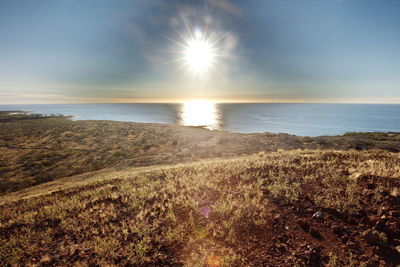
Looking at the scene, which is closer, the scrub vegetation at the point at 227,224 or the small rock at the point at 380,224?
the scrub vegetation at the point at 227,224

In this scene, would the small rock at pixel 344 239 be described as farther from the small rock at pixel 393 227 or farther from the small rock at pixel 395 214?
the small rock at pixel 395 214

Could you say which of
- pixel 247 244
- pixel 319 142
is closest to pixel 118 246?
pixel 247 244

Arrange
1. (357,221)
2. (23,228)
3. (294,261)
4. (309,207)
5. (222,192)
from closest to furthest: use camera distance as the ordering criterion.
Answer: (294,261) → (357,221) → (309,207) → (23,228) → (222,192)

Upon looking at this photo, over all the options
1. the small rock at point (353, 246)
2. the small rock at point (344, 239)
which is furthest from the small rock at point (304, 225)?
the small rock at point (353, 246)

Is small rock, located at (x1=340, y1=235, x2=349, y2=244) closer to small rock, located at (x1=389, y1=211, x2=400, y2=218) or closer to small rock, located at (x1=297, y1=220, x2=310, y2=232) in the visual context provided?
small rock, located at (x1=297, y1=220, x2=310, y2=232)

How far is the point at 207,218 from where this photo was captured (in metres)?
5.68

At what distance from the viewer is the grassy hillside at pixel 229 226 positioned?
402cm

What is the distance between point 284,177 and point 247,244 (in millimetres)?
4868

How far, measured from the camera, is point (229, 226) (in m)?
5.07

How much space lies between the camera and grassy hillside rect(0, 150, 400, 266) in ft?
13.2

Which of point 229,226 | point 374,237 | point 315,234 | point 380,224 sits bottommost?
point 229,226

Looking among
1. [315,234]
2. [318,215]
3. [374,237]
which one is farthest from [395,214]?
[315,234]

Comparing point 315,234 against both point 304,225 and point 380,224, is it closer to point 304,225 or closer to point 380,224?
point 304,225

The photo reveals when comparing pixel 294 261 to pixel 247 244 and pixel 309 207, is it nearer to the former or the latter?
pixel 247 244
